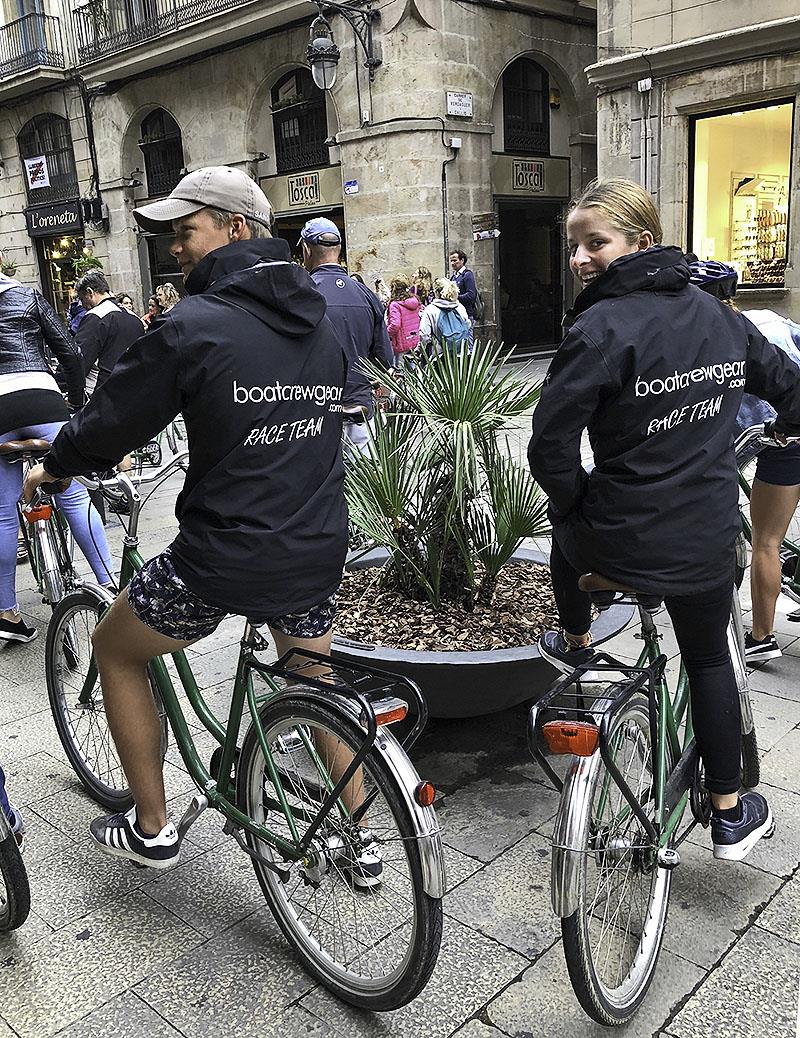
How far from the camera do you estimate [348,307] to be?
18.4 ft

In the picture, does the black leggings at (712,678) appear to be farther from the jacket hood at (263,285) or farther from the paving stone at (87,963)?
the paving stone at (87,963)

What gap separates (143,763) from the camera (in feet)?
8.92

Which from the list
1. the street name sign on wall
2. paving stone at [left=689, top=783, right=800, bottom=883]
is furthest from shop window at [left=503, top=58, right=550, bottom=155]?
paving stone at [left=689, top=783, right=800, bottom=883]

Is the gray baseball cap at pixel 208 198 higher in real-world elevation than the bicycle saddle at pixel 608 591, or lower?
higher

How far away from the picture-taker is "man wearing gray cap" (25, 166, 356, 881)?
2.25m

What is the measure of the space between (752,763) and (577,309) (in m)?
1.69

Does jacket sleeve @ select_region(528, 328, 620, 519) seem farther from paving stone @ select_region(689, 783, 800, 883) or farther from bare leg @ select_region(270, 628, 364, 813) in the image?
paving stone @ select_region(689, 783, 800, 883)

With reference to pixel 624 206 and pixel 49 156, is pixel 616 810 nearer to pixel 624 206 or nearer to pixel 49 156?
pixel 624 206

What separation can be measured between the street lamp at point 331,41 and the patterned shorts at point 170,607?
14.6 meters

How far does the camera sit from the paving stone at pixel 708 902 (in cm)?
257

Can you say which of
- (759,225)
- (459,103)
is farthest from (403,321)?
(459,103)

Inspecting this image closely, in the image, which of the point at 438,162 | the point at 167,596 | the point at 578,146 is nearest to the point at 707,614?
the point at 167,596

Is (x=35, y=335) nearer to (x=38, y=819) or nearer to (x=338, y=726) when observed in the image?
(x=38, y=819)

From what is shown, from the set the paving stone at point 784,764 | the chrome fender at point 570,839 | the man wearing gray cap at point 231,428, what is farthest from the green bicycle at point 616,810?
the paving stone at point 784,764
